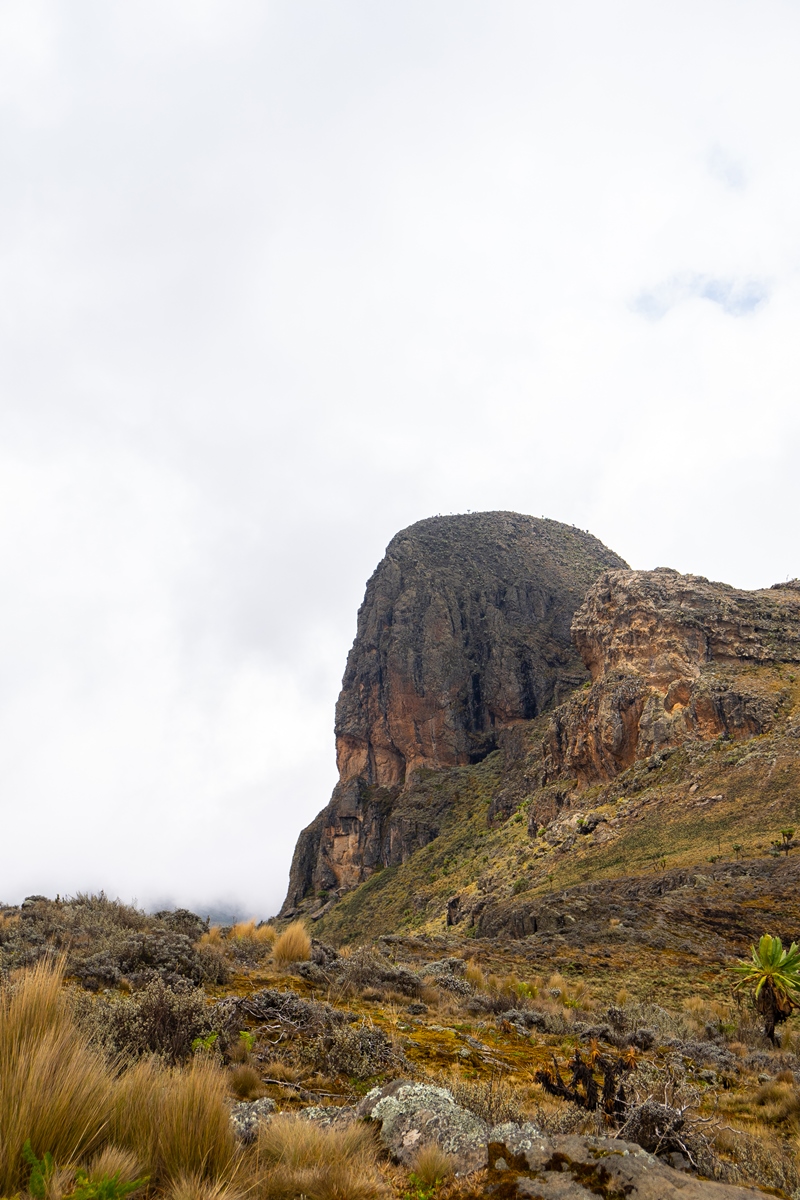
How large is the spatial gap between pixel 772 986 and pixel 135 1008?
477 inches

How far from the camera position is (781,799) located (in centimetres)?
3062

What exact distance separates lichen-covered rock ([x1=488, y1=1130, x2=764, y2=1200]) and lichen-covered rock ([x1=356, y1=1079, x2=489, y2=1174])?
8.3 inches

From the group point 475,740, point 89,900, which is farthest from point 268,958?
point 475,740

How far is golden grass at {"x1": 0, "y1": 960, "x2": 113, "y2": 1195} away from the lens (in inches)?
100

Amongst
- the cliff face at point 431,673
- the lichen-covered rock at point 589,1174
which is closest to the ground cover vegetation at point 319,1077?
the lichen-covered rock at point 589,1174

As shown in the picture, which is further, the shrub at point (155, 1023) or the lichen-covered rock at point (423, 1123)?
the shrub at point (155, 1023)

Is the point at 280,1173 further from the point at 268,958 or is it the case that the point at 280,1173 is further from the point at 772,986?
the point at 772,986

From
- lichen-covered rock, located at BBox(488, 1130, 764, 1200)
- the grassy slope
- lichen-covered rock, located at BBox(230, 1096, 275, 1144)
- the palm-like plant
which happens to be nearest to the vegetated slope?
the grassy slope

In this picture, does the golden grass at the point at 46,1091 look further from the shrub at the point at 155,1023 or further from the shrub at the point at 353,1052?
the shrub at the point at 353,1052

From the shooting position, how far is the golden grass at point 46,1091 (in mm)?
2543

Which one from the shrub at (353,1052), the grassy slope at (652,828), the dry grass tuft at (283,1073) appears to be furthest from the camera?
the grassy slope at (652,828)

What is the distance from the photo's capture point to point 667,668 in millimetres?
48500

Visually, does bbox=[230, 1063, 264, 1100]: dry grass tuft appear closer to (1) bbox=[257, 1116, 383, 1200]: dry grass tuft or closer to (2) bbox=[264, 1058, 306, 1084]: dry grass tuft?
(2) bbox=[264, 1058, 306, 1084]: dry grass tuft

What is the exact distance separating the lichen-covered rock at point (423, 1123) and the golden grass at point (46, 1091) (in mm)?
1826
